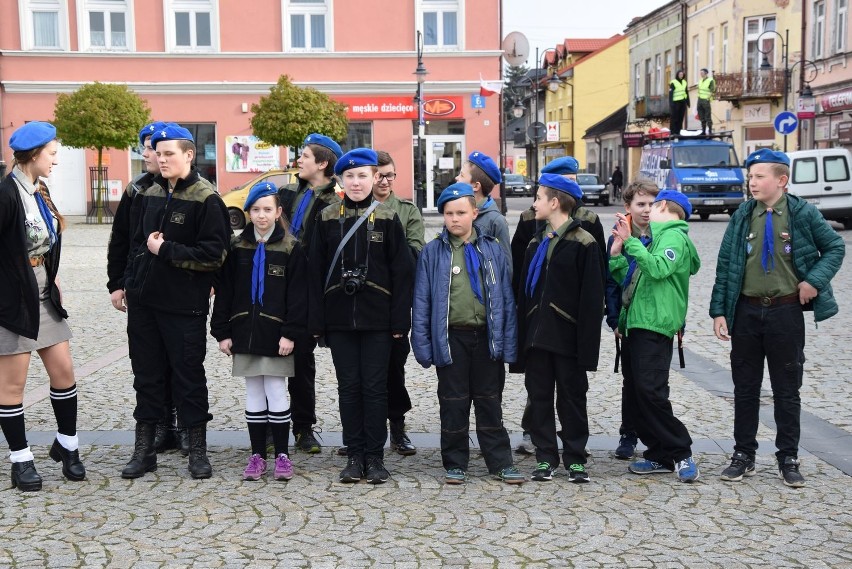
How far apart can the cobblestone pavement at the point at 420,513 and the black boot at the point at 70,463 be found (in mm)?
85

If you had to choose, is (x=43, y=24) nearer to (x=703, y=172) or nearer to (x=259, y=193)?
(x=703, y=172)

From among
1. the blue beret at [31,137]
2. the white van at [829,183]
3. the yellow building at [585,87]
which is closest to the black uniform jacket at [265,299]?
the blue beret at [31,137]

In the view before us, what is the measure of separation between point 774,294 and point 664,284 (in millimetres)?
588

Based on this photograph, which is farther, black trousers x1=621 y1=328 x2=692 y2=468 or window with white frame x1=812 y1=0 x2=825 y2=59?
window with white frame x1=812 y1=0 x2=825 y2=59

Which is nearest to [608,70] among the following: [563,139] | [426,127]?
[563,139]

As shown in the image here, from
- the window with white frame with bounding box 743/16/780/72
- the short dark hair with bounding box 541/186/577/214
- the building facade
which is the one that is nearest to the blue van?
the building facade

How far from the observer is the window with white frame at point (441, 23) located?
112 feet

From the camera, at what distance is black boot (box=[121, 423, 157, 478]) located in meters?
5.76

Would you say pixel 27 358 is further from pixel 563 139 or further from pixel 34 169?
pixel 563 139

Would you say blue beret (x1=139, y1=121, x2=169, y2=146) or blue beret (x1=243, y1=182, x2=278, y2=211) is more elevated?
blue beret (x1=139, y1=121, x2=169, y2=146)

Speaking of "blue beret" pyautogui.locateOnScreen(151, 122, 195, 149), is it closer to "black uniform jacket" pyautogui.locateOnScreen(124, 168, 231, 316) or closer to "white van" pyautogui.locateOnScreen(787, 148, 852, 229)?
"black uniform jacket" pyautogui.locateOnScreen(124, 168, 231, 316)

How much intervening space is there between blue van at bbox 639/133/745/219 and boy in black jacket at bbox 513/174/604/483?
2441 cm

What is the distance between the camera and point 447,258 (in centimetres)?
577

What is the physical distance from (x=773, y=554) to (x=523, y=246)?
240 centimetres
